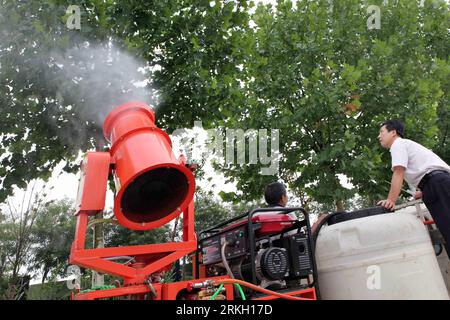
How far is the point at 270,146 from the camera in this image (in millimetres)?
8906

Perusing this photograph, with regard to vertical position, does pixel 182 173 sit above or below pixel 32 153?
below

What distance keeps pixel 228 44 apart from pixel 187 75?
92 cm

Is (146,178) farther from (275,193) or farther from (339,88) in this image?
(339,88)

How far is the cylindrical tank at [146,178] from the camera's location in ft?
9.24

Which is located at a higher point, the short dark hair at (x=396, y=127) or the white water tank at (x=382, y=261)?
the short dark hair at (x=396, y=127)

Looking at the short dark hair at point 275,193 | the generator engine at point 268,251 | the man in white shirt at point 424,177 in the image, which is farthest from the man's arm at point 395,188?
the short dark hair at point 275,193

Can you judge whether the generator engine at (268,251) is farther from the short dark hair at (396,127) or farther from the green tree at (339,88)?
the green tree at (339,88)

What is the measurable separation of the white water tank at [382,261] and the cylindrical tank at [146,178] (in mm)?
1305

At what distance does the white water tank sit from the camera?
276 centimetres

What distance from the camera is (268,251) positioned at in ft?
9.12

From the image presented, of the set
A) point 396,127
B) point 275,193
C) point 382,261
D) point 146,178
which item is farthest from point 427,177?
point 146,178

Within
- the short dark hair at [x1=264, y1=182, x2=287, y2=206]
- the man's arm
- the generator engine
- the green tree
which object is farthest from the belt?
the green tree

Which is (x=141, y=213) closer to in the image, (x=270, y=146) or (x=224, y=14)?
(x=224, y=14)
